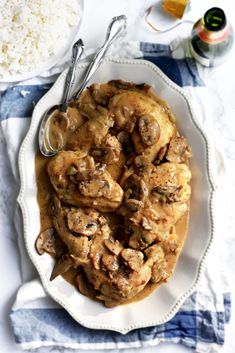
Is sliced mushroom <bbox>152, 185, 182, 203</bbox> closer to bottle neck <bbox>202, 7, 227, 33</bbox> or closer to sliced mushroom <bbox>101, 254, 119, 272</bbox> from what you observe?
sliced mushroom <bbox>101, 254, 119, 272</bbox>

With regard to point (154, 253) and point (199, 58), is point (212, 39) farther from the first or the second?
point (154, 253)

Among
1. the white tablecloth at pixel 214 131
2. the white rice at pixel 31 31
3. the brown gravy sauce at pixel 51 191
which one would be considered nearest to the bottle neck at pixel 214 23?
the white tablecloth at pixel 214 131

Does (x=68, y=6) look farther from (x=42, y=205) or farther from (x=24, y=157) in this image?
(x=42, y=205)

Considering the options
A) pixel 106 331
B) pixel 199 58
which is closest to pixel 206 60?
pixel 199 58

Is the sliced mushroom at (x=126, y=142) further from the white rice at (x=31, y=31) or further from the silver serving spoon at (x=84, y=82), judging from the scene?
the white rice at (x=31, y=31)

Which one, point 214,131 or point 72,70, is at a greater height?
point 72,70

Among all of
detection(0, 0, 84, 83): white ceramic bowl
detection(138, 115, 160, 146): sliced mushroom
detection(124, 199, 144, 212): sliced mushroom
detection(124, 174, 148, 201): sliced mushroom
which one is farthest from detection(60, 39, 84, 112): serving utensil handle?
detection(124, 199, 144, 212): sliced mushroom

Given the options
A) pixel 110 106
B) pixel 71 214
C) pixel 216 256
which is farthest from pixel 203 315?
pixel 110 106
